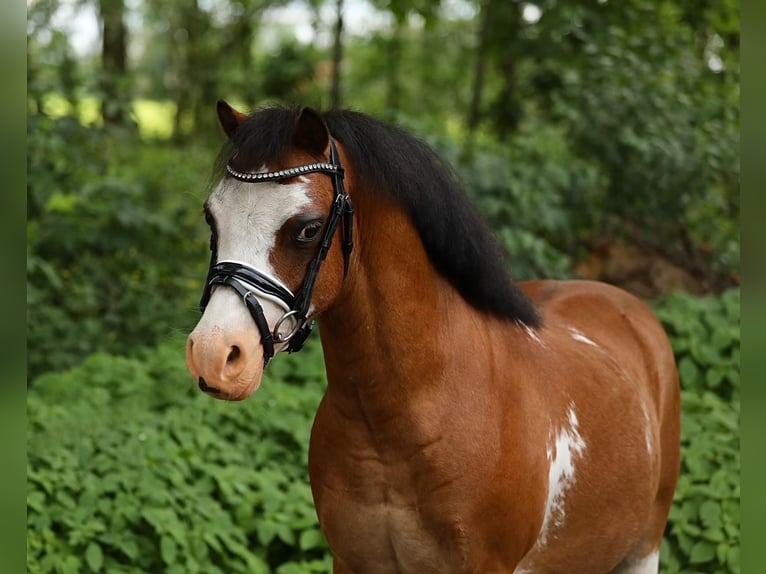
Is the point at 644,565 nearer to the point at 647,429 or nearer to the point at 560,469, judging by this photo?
the point at 647,429

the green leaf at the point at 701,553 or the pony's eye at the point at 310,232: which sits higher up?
the pony's eye at the point at 310,232

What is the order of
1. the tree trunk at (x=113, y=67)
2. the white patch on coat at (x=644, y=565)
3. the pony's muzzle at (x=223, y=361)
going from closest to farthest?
1. the pony's muzzle at (x=223, y=361)
2. the white patch on coat at (x=644, y=565)
3. the tree trunk at (x=113, y=67)

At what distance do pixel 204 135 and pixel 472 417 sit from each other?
1647cm

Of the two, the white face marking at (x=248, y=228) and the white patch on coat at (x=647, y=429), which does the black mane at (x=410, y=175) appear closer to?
the white face marking at (x=248, y=228)

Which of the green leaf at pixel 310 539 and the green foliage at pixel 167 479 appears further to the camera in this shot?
the green leaf at pixel 310 539

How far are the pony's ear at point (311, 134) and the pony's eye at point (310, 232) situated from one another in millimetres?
171

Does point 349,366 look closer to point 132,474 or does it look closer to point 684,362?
point 132,474

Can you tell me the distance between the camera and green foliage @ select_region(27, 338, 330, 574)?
3.88m

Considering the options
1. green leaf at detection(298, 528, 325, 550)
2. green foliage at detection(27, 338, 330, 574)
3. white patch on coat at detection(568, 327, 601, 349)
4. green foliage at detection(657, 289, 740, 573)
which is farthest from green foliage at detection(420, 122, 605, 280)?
white patch on coat at detection(568, 327, 601, 349)

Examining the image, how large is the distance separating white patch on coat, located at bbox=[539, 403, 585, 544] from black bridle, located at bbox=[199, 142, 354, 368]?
883 mm

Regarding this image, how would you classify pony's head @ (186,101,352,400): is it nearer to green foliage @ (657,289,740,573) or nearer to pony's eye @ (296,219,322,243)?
pony's eye @ (296,219,322,243)

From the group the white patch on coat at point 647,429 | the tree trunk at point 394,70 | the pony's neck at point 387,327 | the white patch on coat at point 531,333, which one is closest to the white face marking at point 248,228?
the pony's neck at point 387,327

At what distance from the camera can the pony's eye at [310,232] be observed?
6.72 feet

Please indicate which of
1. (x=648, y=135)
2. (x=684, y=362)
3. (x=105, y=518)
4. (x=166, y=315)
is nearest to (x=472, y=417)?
(x=105, y=518)
